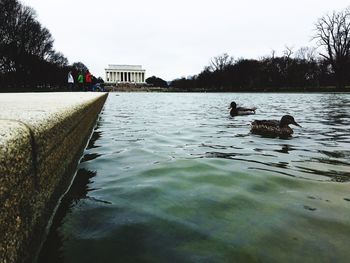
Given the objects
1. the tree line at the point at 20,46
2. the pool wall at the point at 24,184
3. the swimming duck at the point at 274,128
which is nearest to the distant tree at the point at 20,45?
the tree line at the point at 20,46

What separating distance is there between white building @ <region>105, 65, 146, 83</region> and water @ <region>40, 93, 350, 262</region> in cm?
12145

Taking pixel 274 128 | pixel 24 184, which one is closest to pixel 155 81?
pixel 274 128

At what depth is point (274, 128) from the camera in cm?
758

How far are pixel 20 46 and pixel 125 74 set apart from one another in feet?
283

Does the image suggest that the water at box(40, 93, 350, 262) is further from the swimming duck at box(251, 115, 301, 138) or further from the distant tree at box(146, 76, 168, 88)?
the distant tree at box(146, 76, 168, 88)

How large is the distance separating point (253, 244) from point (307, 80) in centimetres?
7767

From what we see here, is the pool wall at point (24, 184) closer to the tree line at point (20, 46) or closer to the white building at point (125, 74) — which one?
the tree line at point (20, 46)

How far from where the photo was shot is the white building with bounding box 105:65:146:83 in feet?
405

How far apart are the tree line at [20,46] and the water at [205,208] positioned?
1273 inches

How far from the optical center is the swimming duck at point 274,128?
7.51 meters

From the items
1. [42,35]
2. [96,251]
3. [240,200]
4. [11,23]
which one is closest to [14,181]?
[96,251]

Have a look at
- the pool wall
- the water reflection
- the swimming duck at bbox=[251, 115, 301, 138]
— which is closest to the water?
the water reflection

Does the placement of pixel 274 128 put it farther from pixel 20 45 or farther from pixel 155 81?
pixel 155 81

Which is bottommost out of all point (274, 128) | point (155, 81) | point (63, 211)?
point (63, 211)
